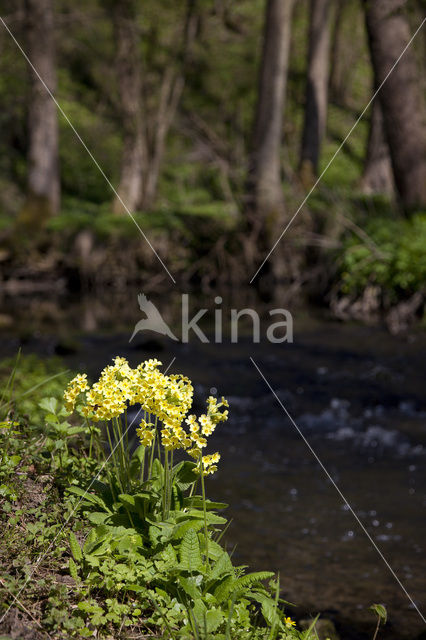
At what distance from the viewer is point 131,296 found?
14289 mm

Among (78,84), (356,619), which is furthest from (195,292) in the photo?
(78,84)

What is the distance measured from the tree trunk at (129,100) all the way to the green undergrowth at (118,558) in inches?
659

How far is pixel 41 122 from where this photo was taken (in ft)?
56.8

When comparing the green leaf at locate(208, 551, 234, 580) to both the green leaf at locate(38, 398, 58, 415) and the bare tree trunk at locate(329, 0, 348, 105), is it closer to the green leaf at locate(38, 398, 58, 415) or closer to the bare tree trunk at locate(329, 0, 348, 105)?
the green leaf at locate(38, 398, 58, 415)

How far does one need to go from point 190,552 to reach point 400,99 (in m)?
10.1

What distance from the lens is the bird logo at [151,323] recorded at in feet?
33.0

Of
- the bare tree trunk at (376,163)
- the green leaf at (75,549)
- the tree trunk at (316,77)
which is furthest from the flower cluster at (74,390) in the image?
the tree trunk at (316,77)

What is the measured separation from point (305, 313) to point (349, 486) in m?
6.48

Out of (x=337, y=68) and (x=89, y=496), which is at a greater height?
(x=337, y=68)

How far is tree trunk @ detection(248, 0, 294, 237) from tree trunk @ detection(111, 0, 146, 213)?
5.26 metres

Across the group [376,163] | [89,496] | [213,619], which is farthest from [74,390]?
[376,163]

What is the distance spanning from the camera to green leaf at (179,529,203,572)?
262cm

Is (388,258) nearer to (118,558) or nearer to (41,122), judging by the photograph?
(118,558)

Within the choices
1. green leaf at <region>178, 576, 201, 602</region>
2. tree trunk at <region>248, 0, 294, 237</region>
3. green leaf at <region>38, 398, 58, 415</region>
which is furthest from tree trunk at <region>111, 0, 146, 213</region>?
green leaf at <region>178, 576, 201, 602</region>
